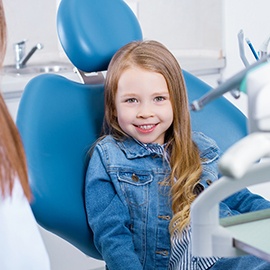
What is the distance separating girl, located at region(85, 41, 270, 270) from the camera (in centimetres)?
144

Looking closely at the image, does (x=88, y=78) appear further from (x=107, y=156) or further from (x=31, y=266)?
(x=31, y=266)

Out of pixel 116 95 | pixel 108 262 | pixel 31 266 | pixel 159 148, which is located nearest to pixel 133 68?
pixel 116 95

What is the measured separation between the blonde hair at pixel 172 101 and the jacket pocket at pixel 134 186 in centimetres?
7

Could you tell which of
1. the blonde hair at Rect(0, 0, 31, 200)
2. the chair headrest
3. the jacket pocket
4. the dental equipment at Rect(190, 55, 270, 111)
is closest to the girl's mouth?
the jacket pocket

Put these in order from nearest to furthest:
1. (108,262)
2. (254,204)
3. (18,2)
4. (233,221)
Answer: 1. (233,221)
2. (108,262)
3. (254,204)
4. (18,2)

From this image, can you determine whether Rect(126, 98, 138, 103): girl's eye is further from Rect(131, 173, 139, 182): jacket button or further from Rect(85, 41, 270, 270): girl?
Rect(131, 173, 139, 182): jacket button

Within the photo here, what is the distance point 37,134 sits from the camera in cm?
147

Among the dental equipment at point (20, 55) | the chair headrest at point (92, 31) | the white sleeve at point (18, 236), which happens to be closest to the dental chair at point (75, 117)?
A: the chair headrest at point (92, 31)

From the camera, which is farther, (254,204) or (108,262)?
(254,204)

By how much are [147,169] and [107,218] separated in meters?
0.16

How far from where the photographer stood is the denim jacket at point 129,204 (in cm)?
143

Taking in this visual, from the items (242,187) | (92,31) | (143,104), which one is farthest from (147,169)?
(242,187)

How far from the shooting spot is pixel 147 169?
59.6 inches

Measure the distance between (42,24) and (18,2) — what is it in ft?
0.43
